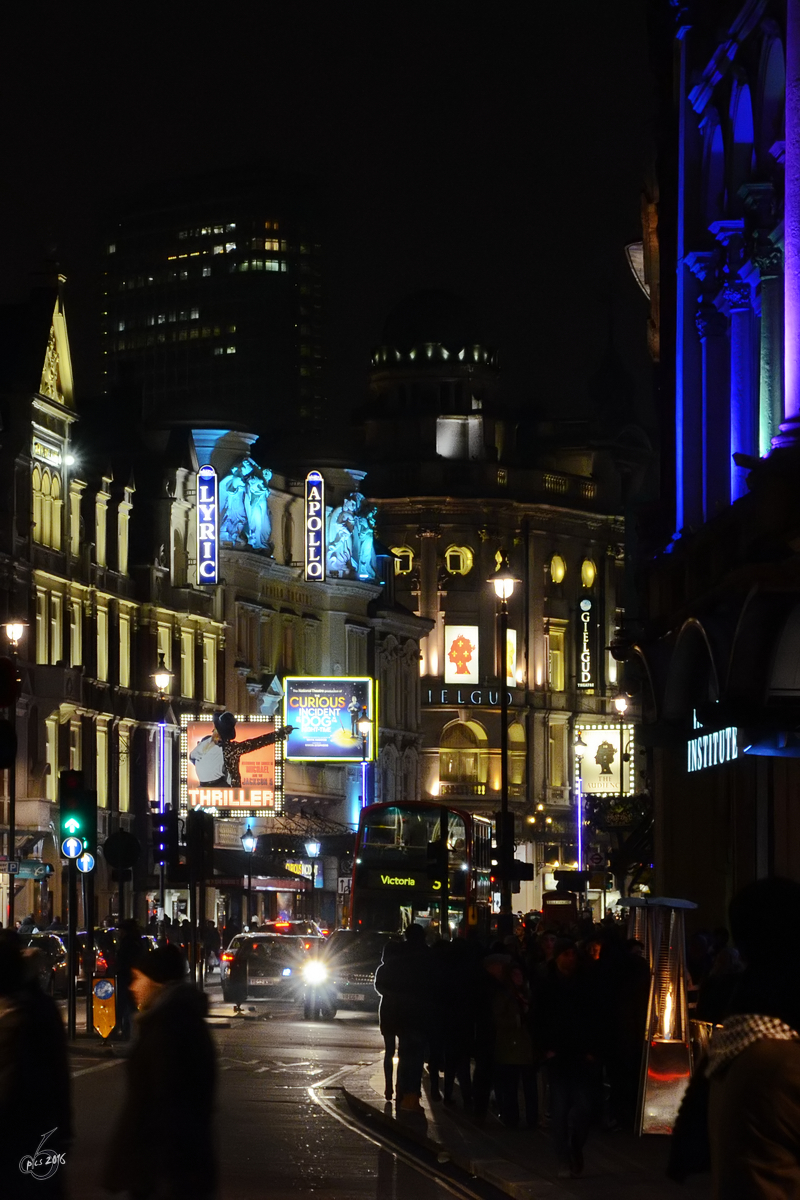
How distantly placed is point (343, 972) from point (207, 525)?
4039 centimetres

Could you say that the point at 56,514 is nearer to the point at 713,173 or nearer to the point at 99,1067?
the point at 713,173

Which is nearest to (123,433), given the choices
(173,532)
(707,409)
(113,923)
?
(173,532)

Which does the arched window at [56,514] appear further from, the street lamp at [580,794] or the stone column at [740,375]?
the stone column at [740,375]

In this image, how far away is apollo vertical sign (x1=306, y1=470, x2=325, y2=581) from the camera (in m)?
98.3

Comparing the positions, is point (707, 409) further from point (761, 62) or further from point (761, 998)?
point (761, 998)

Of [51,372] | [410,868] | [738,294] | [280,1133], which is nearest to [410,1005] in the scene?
[280,1133]

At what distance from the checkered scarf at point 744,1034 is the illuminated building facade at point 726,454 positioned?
17.2m

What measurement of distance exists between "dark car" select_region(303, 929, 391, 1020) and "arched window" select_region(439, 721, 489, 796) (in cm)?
8172

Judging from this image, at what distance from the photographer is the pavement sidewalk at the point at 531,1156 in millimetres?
18500

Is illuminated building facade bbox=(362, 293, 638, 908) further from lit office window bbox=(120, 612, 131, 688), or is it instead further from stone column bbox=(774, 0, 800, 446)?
stone column bbox=(774, 0, 800, 446)

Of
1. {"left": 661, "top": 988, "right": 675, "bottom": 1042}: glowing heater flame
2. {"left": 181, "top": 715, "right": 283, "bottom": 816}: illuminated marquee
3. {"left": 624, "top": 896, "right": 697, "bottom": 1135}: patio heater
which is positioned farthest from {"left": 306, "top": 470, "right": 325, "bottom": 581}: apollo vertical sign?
{"left": 661, "top": 988, "right": 675, "bottom": 1042}: glowing heater flame

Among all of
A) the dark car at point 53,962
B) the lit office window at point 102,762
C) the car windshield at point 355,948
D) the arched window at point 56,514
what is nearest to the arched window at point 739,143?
the car windshield at point 355,948

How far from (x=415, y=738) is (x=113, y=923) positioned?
44.5 m

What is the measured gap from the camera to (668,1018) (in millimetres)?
21375
